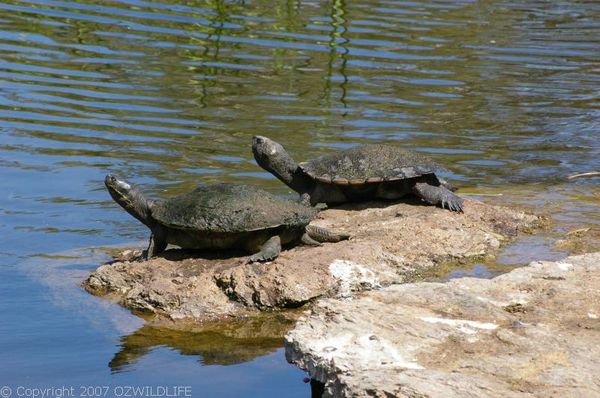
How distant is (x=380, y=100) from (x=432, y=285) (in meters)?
7.38

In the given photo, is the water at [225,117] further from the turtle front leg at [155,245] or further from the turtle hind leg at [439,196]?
the turtle hind leg at [439,196]

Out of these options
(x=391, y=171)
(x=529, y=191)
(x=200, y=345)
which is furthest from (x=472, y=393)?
(x=529, y=191)

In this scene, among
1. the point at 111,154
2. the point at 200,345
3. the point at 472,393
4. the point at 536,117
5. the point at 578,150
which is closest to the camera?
the point at 472,393

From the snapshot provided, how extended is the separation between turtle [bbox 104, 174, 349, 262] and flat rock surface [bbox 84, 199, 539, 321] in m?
0.09

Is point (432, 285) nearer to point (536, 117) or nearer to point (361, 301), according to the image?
point (361, 301)

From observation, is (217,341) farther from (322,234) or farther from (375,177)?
(375,177)

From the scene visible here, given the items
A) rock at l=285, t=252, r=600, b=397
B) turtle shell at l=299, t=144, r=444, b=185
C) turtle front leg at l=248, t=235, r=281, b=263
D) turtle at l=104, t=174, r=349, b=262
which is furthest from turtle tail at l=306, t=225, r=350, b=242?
rock at l=285, t=252, r=600, b=397

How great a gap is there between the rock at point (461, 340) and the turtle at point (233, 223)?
1199mm

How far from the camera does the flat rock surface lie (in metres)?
5.70

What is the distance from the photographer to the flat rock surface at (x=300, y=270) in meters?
5.70

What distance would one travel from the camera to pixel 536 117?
11.8 m

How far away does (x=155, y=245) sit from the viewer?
634 cm

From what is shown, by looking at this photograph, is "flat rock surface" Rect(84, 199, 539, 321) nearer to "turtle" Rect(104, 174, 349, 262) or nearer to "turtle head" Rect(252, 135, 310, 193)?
"turtle" Rect(104, 174, 349, 262)

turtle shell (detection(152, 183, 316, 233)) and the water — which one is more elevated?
turtle shell (detection(152, 183, 316, 233))
